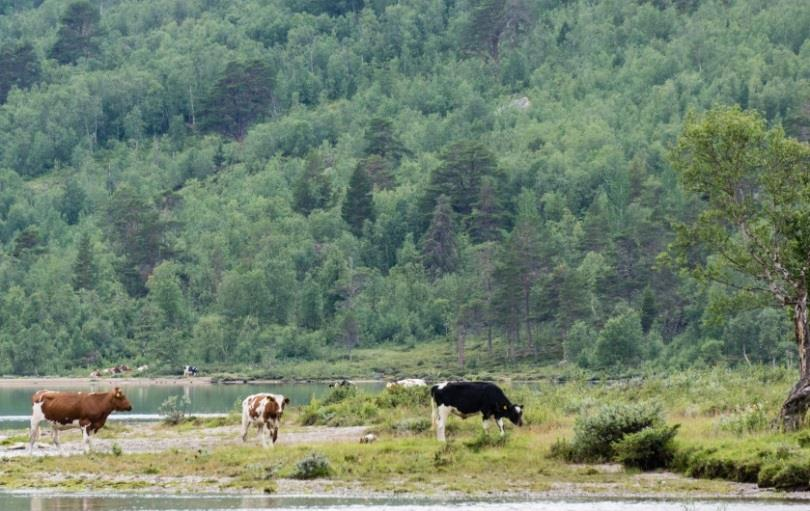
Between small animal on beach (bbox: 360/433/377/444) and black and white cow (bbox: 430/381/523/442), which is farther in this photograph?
small animal on beach (bbox: 360/433/377/444)

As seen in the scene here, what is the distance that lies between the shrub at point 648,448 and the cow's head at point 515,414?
4.85 meters

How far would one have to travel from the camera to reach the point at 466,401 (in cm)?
4412

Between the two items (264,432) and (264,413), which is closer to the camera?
(264,432)

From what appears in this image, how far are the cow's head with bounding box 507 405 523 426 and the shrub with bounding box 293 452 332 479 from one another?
6295 millimetres

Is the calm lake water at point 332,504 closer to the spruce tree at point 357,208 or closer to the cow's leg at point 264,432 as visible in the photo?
the cow's leg at point 264,432

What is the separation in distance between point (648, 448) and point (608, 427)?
3.76 ft

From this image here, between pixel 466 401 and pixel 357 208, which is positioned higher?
pixel 357 208

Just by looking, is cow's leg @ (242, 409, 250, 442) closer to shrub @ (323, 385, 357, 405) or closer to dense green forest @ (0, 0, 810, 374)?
shrub @ (323, 385, 357, 405)

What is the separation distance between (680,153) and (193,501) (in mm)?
17131

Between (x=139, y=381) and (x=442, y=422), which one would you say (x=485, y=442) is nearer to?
(x=442, y=422)

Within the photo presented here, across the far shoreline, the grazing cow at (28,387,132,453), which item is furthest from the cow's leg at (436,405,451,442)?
the far shoreline

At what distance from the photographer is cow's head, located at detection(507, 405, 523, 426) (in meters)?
45.0

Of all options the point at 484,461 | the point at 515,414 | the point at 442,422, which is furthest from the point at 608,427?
the point at 442,422

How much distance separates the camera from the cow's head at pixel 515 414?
45.0 m
